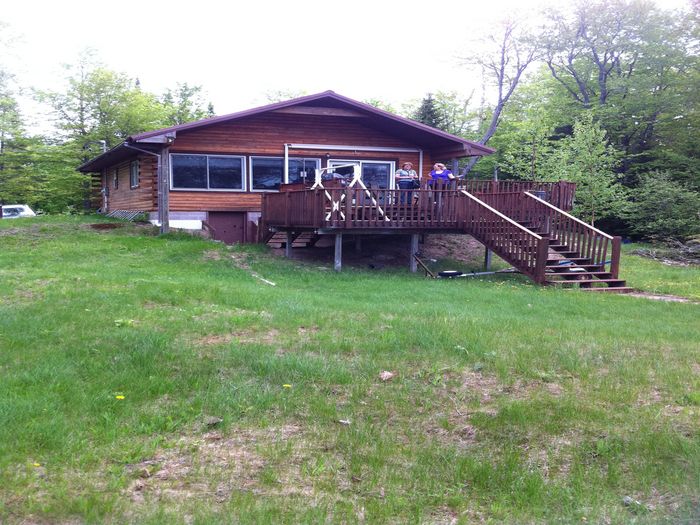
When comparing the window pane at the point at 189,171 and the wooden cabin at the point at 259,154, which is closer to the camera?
the wooden cabin at the point at 259,154

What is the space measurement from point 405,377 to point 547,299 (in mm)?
5726

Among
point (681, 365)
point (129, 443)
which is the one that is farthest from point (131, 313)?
point (681, 365)

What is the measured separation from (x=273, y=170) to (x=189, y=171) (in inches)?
105

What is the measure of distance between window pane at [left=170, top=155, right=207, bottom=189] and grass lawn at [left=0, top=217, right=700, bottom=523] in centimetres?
996

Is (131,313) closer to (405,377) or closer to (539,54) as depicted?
(405,377)

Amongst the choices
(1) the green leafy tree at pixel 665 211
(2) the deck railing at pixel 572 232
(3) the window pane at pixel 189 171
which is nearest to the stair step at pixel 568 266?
(2) the deck railing at pixel 572 232

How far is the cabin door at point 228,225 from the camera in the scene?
19.6 meters

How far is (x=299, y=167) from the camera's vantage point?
2022cm

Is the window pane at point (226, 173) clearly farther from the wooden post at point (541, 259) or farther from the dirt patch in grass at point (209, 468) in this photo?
the dirt patch in grass at point (209, 468)

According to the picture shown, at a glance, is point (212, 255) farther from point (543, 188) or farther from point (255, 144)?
point (543, 188)

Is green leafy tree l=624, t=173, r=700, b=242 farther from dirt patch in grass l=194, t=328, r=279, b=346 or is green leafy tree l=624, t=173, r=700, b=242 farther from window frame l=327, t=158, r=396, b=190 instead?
dirt patch in grass l=194, t=328, r=279, b=346

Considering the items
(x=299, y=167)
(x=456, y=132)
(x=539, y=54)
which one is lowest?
(x=299, y=167)

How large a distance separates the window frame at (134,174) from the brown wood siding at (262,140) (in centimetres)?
319

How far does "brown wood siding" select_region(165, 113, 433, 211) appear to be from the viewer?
1912 cm
